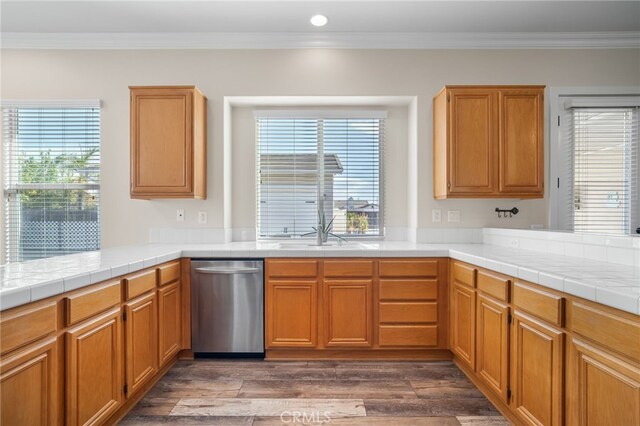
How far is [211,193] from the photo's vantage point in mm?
3209

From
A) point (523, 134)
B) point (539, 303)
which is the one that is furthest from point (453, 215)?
point (539, 303)

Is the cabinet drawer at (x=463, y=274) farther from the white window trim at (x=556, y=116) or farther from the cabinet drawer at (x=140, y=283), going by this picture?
the cabinet drawer at (x=140, y=283)

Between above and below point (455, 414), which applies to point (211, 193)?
above

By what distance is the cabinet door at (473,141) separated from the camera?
2840 millimetres

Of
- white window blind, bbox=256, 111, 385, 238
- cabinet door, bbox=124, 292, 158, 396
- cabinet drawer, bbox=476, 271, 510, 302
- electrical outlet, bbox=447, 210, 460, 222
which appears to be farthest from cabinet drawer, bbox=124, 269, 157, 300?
electrical outlet, bbox=447, 210, 460, 222

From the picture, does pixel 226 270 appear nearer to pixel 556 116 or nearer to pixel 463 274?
pixel 463 274

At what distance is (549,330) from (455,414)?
2.73ft

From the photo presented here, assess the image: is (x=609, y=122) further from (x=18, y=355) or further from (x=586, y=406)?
(x=18, y=355)

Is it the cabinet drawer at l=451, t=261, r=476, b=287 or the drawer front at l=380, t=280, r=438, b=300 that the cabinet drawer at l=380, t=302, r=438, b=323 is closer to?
the drawer front at l=380, t=280, r=438, b=300

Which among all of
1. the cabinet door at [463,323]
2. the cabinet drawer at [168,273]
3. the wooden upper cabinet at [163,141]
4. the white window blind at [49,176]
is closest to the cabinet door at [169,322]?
the cabinet drawer at [168,273]

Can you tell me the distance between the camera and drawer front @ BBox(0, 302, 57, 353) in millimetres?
1163

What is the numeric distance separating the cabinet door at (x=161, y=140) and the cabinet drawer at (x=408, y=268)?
1754 mm

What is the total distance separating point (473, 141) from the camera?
2.85 m

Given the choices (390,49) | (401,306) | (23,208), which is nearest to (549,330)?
(401,306)
